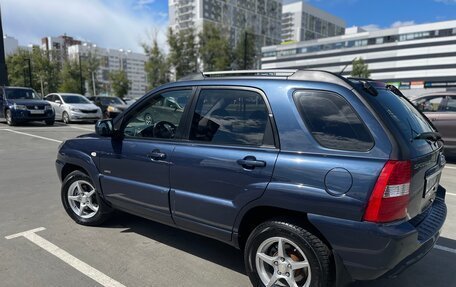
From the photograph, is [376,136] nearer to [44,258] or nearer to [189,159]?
[189,159]

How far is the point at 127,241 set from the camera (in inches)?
155

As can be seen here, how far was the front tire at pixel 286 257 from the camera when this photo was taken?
99.3 inches

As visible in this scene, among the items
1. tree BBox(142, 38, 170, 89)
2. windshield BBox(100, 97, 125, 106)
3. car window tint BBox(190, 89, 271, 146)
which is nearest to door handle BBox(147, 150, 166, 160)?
car window tint BBox(190, 89, 271, 146)

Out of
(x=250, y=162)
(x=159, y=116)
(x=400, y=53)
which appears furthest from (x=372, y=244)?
(x=400, y=53)

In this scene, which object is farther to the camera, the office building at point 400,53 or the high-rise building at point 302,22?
the high-rise building at point 302,22

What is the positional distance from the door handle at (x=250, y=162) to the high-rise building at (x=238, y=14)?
380 ft

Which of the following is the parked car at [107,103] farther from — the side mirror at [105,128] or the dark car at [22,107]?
the side mirror at [105,128]

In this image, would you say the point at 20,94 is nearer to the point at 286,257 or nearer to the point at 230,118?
the point at 230,118

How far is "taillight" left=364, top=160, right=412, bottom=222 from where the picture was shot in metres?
2.30

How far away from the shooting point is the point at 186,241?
3977 millimetres

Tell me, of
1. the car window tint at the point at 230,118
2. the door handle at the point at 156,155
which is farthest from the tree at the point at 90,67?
the car window tint at the point at 230,118

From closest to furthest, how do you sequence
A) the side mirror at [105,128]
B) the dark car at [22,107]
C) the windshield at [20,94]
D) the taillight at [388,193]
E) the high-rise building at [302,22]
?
the taillight at [388,193]
the side mirror at [105,128]
the dark car at [22,107]
the windshield at [20,94]
the high-rise building at [302,22]

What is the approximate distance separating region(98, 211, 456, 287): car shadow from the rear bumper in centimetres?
40

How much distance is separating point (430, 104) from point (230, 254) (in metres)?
7.71
